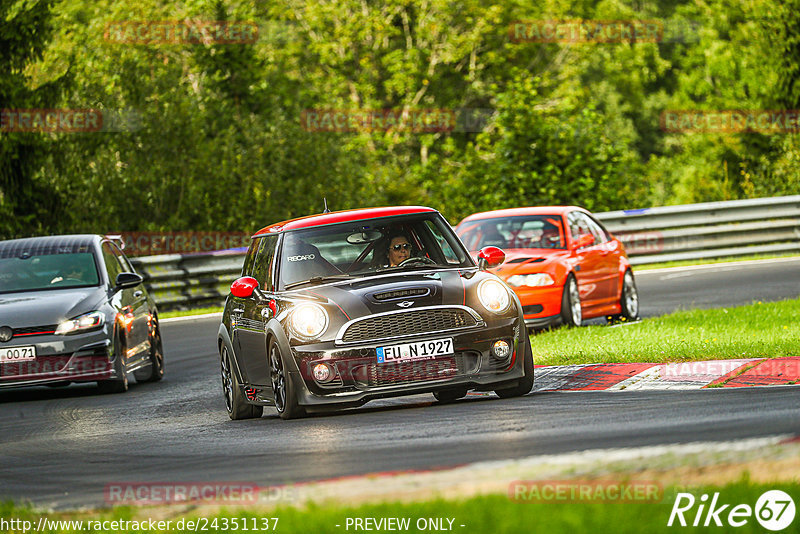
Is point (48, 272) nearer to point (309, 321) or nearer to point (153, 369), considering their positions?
point (153, 369)

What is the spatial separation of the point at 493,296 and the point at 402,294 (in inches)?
27.6

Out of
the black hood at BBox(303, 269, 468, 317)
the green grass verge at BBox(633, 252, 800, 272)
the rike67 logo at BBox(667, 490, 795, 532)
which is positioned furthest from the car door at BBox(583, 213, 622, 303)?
the rike67 logo at BBox(667, 490, 795, 532)

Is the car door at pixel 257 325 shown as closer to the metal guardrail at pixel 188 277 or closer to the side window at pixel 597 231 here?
the side window at pixel 597 231

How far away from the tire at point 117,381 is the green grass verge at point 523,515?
7.80m

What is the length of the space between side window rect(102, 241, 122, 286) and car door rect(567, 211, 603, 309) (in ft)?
17.8

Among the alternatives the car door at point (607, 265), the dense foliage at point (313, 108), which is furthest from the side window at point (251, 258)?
the dense foliage at point (313, 108)

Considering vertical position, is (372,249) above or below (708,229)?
above

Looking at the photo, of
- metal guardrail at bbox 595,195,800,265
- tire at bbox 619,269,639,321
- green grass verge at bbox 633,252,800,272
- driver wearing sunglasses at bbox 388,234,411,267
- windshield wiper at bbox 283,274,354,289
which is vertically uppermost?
driver wearing sunglasses at bbox 388,234,411,267

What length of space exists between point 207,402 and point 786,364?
5.27 meters

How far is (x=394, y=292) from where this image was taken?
983 cm

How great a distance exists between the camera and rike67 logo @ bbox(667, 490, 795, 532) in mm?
5051

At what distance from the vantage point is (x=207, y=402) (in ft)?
41.4

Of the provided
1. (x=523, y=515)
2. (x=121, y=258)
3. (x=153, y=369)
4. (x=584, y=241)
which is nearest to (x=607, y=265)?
(x=584, y=241)

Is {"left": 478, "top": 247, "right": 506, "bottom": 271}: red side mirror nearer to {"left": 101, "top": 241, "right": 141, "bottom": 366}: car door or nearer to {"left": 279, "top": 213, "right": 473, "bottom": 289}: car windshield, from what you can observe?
{"left": 279, "top": 213, "right": 473, "bottom": 289}: car windshield
